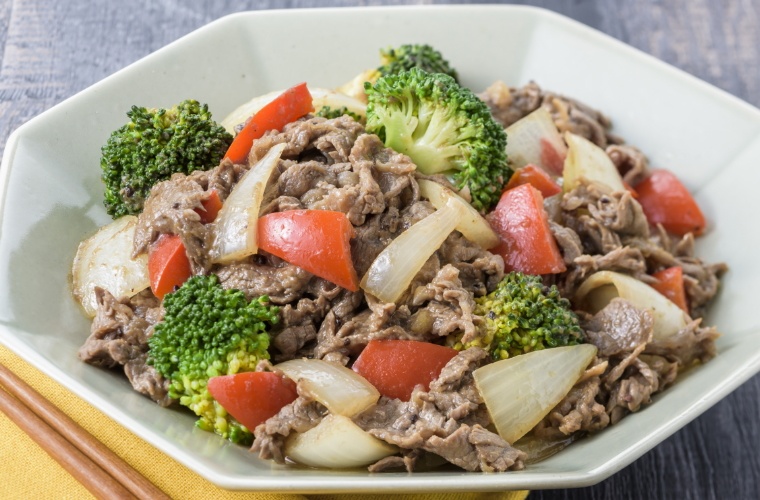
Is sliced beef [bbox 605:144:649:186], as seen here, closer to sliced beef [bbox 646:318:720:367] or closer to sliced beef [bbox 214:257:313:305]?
sliced beef [bbox 646:318:720:367]

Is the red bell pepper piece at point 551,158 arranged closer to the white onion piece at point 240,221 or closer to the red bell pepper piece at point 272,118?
the red bell pepper piece at point 272,118

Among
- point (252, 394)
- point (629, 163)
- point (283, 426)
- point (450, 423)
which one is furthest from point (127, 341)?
point (629, 163)

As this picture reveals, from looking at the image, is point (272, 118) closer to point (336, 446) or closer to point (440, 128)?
point (440, 128)

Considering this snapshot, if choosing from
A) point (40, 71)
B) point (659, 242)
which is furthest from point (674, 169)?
point (40, 71)

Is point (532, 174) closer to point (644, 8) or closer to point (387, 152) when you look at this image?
point (387, 152)

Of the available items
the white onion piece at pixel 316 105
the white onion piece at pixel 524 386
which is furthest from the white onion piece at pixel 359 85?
the white onion piece at pixel 524 386

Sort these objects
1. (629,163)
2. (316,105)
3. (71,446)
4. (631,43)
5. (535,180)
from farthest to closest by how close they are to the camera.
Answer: (631,43)
(629,163)
(535,180)
(316,105)
(71,446)

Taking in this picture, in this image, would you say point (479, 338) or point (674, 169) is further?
point (674, 169)
